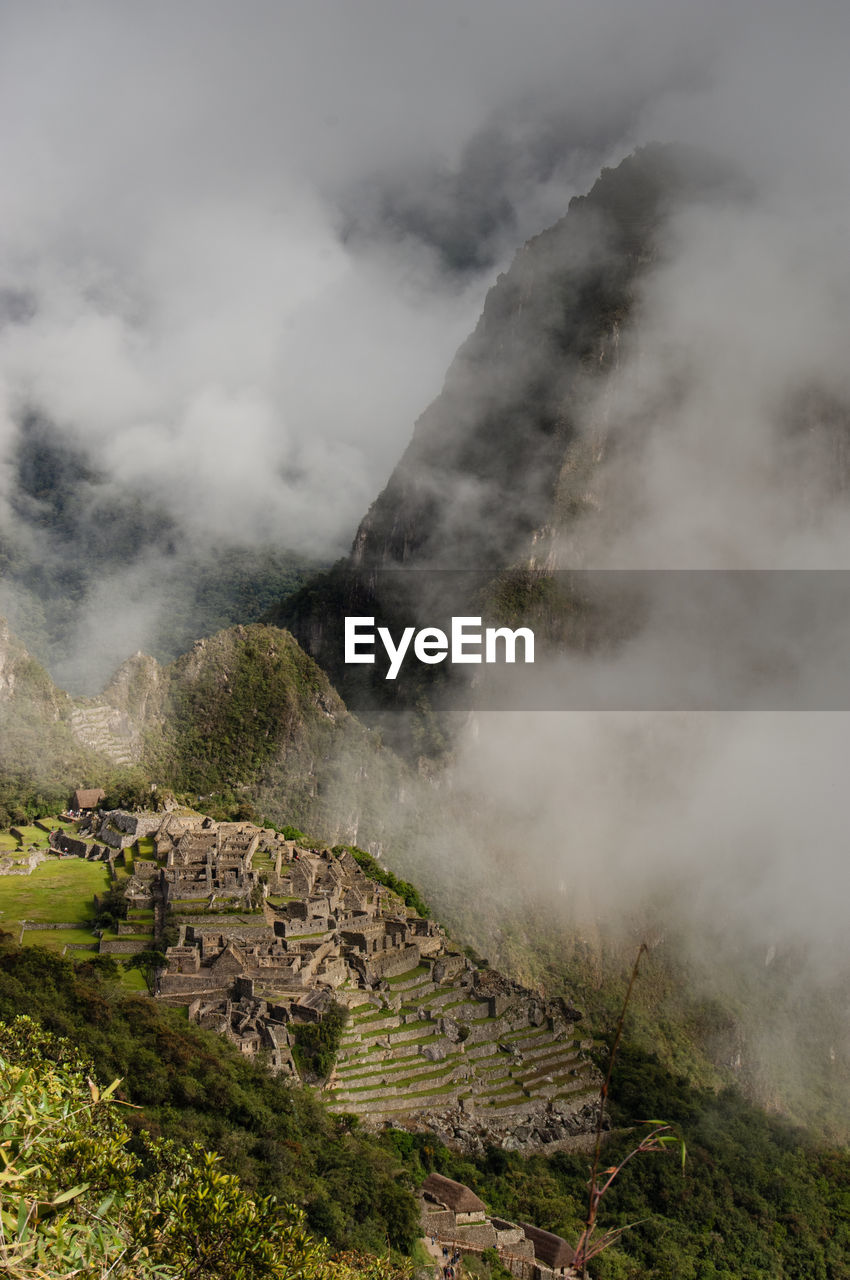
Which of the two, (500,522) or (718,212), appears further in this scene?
(718,212)

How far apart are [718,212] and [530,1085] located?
504ft

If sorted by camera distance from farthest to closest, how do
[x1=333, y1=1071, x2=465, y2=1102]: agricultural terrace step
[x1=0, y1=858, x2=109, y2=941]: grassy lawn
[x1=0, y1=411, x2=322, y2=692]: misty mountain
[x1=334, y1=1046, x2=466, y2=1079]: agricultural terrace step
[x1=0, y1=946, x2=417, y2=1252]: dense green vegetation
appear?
1. [x1=0, y1=411, x2=322, y2=692]: misty mountain
2. [x1=0, y1=858, x2=109, y2=941]: grassy lawn
3. [x1=334, y1=1046, x2=466, y2=1079]: agricultural terrace step
4. [x1=333, y1=1071, x2=465, y2=1102]: agricultural terrace step
5. [x1=0, y1=946, x2=417, y2=1252]: dense green vegetation

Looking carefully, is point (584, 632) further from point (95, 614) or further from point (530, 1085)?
point (530, 1085)

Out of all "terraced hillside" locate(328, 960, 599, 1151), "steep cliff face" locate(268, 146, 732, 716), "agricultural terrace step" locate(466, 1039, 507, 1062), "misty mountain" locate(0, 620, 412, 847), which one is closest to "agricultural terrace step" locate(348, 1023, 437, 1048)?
"terraced hillside" locate(328, 960, 599, 1151)

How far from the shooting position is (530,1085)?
110 feet

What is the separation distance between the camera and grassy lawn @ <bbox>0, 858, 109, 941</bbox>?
29.6 m

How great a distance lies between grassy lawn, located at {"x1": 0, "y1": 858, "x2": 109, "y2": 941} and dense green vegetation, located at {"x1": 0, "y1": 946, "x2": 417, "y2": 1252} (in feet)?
17.2

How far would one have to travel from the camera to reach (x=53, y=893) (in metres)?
31.9

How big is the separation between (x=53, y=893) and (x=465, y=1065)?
628 inches

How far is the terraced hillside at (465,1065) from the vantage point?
2805cm

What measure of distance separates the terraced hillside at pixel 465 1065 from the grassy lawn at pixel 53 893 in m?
9.81

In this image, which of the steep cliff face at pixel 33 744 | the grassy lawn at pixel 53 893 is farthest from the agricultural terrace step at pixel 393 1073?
the steep cliff face at pixel 33 744

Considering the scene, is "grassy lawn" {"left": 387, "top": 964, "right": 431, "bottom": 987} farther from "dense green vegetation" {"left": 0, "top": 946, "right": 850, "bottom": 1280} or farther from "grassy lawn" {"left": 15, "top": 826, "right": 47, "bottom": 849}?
"grassy lawn" {"left": 15, "top": 826, "right": 47, "bottom": 849}

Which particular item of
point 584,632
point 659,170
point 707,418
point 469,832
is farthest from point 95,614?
point 659,170
